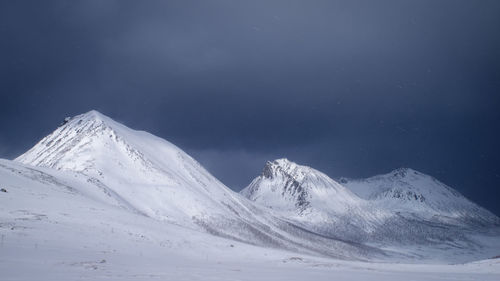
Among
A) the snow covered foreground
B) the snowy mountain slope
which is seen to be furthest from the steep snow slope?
the snowy mountain slope

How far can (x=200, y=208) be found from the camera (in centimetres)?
14338

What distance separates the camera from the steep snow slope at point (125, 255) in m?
17.1

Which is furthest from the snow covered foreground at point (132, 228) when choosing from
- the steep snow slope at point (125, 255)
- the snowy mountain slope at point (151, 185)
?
the snowy mountain slope at point (151, 185)

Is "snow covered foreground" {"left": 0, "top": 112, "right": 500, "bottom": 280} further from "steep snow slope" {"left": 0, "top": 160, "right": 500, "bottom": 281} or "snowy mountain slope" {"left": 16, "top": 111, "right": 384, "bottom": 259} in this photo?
"snowy mountain slope" {"left": 16, "top": 111, "right": 384, "bottom": 259}

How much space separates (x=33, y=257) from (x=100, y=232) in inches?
687

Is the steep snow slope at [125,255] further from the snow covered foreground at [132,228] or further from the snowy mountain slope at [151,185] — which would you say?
the snowy mountain slope at [151,185]

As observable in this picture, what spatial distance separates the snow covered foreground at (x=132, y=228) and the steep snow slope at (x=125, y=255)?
0.30ft

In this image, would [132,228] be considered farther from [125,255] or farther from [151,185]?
[151,185]

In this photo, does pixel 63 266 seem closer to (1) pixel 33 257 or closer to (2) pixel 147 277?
(1) pixel 33 257

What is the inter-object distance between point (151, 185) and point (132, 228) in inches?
4198

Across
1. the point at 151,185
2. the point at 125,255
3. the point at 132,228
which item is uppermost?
the point at 151,185

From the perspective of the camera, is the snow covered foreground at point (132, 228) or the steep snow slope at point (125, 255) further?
the snow covered foreground at point (132, 228)

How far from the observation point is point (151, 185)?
147125mm

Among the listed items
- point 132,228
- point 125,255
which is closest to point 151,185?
point 132,228
